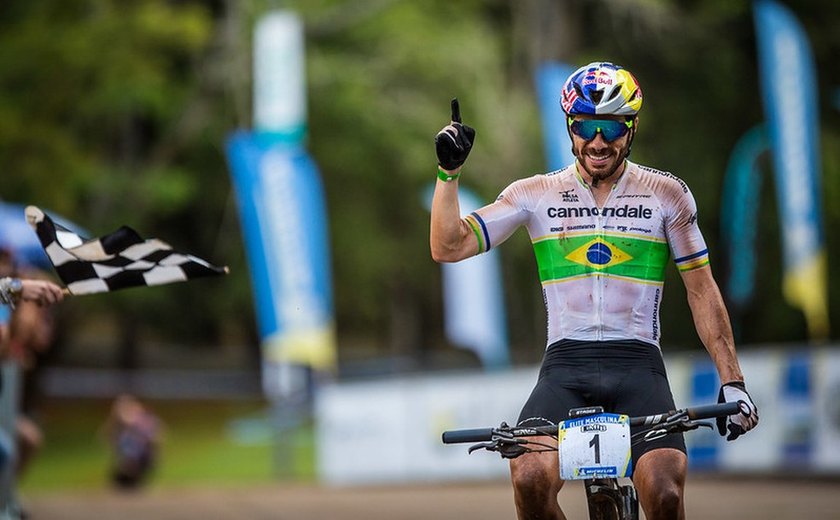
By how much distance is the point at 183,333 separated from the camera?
4191 cm

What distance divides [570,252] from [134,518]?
1133 centimetres

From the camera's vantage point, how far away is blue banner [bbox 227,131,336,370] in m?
22.8

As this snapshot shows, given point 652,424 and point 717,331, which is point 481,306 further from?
point 652,424

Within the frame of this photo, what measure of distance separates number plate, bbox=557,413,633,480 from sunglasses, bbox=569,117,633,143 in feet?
3.94

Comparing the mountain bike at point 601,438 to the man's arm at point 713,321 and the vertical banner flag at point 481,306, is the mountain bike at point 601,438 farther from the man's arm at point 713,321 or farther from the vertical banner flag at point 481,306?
the vertical banner flag at point 481,306

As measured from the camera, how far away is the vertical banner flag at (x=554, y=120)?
832 inches

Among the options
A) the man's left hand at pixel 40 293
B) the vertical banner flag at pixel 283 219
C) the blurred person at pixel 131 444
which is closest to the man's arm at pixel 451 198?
the man's left hand at pixel 40 293

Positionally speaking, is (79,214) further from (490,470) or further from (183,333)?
Answer: (490,470)

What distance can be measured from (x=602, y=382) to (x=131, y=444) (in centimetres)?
2000

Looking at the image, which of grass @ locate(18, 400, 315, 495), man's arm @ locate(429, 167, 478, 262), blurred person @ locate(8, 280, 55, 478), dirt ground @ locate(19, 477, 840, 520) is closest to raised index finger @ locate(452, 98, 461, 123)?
man's arm @ locate(429, 167, 478, 262)

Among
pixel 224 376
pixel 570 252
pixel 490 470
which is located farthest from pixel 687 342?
pixel 570 252

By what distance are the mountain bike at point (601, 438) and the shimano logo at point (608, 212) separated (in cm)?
91

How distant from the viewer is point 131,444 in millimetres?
25516

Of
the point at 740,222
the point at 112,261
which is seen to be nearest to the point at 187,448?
the point at 740,222
